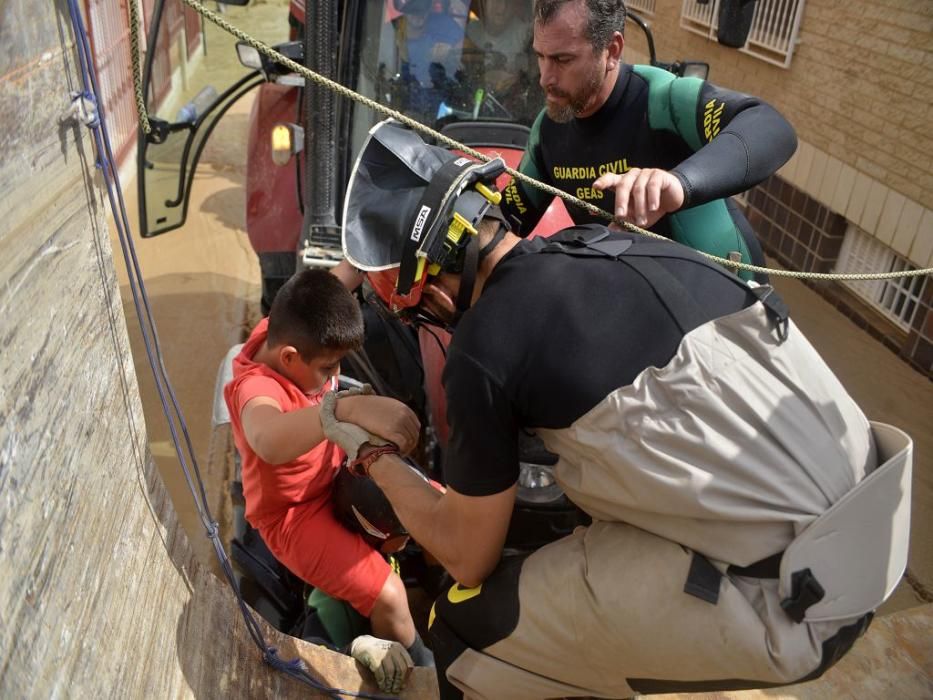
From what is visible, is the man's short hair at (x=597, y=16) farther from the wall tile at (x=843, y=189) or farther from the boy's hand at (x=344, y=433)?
the wall tile at (x=843, y=189)

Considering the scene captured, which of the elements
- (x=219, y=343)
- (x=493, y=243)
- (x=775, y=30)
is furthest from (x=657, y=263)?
(x=775, y=30)

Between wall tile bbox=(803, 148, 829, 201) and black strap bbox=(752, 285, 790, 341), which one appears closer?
black strap bbox=(752, 285, 790, 341)

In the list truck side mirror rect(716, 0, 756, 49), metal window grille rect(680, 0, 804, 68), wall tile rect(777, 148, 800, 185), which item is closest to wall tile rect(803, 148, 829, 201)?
wall tile rect(777, 148, 800, 185)

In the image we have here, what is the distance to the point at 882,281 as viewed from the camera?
20.3 ft

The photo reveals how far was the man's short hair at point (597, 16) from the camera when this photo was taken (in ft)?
8.33

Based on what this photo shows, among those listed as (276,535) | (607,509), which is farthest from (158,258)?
(607,509)

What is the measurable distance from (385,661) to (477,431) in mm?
1088

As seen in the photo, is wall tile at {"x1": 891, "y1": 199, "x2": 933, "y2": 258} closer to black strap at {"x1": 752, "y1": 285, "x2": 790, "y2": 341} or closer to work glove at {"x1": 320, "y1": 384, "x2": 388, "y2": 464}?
black strap at {"x1": 752, "y1": 285, "x2": 790, "y2": 341}

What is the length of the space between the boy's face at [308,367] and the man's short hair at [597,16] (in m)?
1.21

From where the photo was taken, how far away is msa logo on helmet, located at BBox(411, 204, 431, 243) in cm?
182

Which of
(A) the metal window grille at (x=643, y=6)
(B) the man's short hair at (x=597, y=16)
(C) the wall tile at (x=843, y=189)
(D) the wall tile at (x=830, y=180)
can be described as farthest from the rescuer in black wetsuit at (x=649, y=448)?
(A) the metal window grille at (x=643, y=6)

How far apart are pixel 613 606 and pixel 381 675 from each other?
984 mm

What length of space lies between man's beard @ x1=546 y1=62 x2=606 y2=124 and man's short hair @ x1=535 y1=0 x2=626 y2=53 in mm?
82

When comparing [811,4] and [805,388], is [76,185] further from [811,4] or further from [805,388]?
[811,4]
